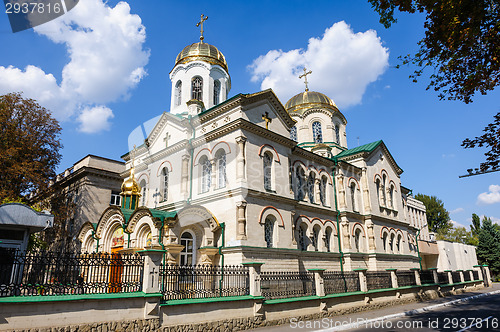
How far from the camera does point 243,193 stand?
615 inches

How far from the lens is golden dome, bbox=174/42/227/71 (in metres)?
23.6

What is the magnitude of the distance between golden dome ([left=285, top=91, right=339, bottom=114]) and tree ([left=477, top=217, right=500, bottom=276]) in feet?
91.6

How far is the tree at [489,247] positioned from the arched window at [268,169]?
38.1m

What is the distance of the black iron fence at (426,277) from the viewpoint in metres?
21.5

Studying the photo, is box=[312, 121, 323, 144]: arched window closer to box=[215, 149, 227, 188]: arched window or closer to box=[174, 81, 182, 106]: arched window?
box=[174, 81, 182, 106]: arched window

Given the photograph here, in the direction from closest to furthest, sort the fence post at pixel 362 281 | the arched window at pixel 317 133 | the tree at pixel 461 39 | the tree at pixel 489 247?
1. the tree at pixel 461 39
2. the fence post at pixel 362 281
3. the arched window at pixel 317 133
4. the tree at pixel 489 247

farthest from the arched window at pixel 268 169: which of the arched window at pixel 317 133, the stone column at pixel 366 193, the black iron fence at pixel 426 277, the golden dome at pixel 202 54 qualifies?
the arched window at pixel 317 133

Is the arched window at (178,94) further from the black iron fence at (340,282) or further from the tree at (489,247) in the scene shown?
the tree at (489,247)

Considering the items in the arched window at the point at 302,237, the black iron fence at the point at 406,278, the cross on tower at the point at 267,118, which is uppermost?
the cross on tower at the point at 267,118

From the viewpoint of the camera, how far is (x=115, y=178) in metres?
28.8

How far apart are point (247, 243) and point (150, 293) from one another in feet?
21.4

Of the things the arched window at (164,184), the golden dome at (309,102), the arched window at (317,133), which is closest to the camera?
the arched window at (164,184)

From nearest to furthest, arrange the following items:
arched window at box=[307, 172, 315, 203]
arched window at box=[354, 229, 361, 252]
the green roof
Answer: arched window at box=[307, 172, 315, 203] < arched window at box=[354, 229, 361, 252] < the green roof

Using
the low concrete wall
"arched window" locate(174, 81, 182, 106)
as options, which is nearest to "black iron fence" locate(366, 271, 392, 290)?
the low concrete wall
